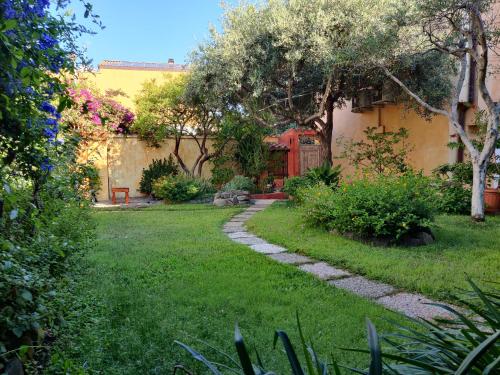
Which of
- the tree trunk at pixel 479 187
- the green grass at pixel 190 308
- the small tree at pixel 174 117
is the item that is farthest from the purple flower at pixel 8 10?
the small tree at pixel 174 117

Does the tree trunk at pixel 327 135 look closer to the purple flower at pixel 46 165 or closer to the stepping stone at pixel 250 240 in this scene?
the stepping stone at pixel 250 240

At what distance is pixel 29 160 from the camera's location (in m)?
2.44

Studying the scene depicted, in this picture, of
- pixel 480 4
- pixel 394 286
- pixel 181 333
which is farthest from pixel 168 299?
pixel 480 4

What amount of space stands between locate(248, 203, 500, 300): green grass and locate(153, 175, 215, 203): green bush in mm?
4887

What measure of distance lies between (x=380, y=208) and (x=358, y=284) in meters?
1.85

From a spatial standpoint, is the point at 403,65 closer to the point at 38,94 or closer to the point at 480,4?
the point at 480,4

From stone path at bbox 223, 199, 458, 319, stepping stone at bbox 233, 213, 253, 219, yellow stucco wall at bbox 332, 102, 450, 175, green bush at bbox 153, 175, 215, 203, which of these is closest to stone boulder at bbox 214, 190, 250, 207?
green bush at bbox 153, 175, 215, 203

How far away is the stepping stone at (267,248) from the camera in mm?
4992

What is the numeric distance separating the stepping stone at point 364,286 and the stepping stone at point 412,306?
11 cm

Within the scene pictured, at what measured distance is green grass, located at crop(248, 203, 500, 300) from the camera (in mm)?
3547

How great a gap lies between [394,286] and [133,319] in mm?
2286

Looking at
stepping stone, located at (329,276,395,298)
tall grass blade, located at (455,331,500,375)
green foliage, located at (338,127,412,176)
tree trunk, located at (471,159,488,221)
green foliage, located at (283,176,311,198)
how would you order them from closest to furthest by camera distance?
tall grass blade, located at (455,331,500,375) → stepping stone, located at (329,276,395,298) → tree trunk, located at (471,159,488,221) → green foliage, located at (338,127,412,176) → green foliage, located at (283,176,311,198)

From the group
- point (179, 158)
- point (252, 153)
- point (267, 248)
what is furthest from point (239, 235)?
point (179, 158)

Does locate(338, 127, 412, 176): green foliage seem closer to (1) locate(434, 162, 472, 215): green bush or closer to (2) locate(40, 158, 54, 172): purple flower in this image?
(1) locate(434, 162, 472, 215): green bush
